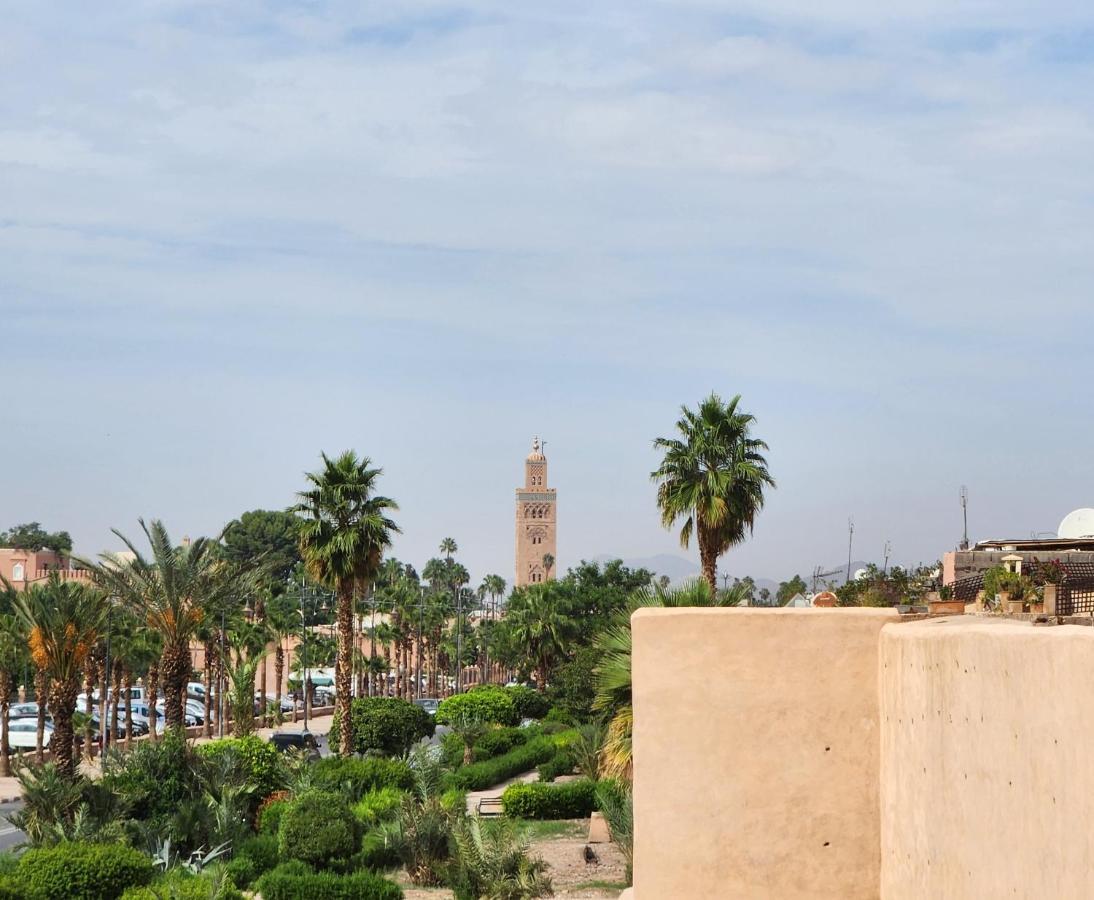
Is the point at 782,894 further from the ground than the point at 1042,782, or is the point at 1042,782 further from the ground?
the point at 1042,782

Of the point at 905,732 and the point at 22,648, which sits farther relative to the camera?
the point at 22,648

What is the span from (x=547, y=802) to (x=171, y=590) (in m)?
11.4

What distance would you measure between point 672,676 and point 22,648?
4405cm

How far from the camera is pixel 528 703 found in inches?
2029

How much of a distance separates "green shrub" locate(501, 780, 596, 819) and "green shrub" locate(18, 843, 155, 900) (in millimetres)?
10527

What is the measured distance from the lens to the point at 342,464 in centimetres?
3894

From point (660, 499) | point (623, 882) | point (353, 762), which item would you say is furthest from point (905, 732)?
point (660, 499)

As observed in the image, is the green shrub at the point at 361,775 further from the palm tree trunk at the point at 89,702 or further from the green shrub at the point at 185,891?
the palm tree trunk at the point at 89,702

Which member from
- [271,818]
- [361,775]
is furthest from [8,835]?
[271,818]

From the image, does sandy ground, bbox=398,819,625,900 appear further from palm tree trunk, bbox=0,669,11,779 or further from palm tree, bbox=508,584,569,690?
palm tree, bbox=508,584,569,690

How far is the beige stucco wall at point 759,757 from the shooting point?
8242 mm

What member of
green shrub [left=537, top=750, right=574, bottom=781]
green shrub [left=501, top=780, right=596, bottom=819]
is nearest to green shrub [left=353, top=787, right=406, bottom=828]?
green shrub [left=501, top=780, right=596, bottom=819]

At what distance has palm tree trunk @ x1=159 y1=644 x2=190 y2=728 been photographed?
1359 inches

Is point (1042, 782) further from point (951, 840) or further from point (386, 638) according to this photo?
point (386, 638)
